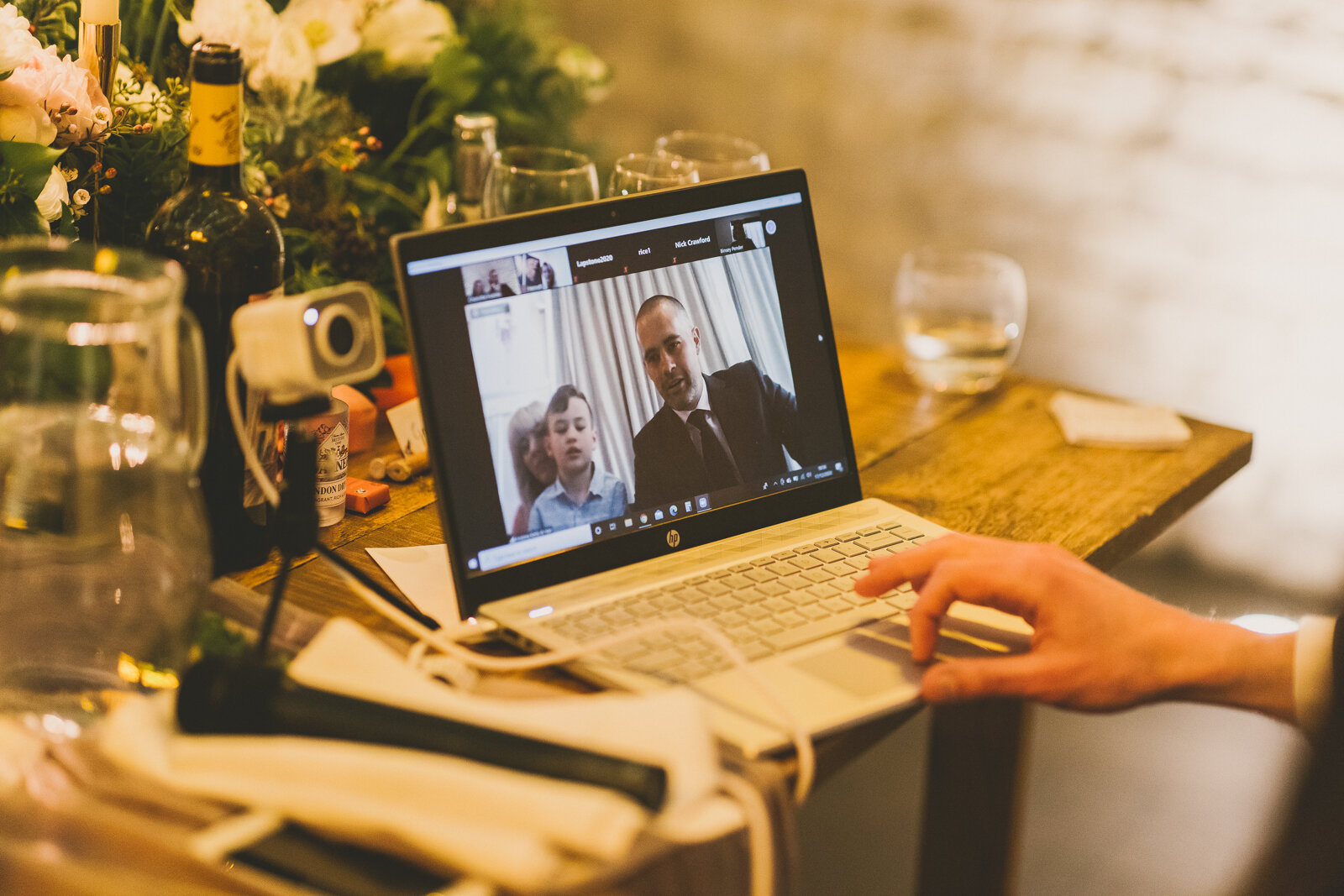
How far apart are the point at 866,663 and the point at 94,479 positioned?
530 millimetres

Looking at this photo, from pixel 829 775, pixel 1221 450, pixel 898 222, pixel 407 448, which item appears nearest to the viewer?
pixel 829 775

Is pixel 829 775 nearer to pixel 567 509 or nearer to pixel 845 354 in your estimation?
pixel 567 509

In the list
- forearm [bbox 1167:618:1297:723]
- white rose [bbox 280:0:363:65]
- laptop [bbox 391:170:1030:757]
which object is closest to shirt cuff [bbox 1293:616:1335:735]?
forearm [bbox 1167:618:1297:723]

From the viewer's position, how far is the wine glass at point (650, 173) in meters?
1.21

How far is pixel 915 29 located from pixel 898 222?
0.47m

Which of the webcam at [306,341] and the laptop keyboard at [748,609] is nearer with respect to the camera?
the webcam at [306,341]

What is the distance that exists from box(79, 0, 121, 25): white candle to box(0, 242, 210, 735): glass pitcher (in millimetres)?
375

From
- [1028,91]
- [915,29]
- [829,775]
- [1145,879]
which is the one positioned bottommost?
[1145,879]

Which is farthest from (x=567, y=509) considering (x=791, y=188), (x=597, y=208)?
(x=791, y=188)

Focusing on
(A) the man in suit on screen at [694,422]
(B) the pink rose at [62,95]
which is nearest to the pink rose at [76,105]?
(B) the pink rose at [62,95]

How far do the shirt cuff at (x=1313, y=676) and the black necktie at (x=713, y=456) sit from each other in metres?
0.46

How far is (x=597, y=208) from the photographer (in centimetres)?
96

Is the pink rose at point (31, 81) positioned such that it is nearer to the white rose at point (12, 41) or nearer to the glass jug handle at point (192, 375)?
the white rose at point (12, 41)

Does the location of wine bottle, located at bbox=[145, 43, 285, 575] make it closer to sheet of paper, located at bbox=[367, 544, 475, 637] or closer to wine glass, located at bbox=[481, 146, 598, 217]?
sheet of paper, located at bbox=[367, 544, 475, 637]
